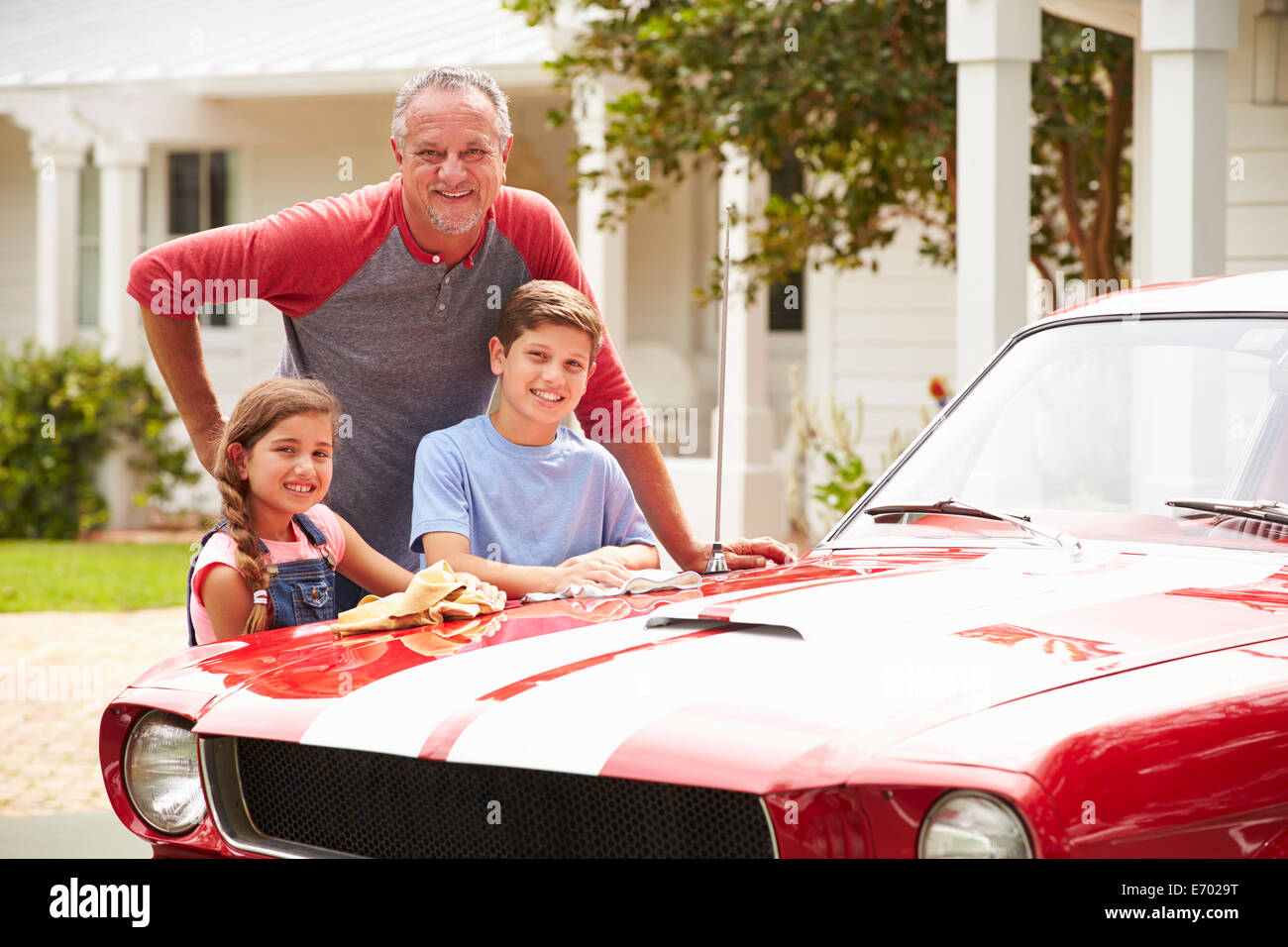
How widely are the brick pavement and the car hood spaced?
13.3 feet

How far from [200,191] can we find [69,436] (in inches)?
137

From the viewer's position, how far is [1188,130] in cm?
683

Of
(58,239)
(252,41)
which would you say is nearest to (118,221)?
(58,239)

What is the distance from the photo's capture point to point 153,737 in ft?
8.11

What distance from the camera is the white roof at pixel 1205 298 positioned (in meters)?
3.11

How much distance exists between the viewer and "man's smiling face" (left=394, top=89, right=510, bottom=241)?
3270 mm

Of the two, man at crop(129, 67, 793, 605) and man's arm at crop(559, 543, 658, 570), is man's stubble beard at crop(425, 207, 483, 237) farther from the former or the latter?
man's arm at crop(559, 543, 658, 570)

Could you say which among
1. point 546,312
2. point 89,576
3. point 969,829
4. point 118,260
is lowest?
point 89,576

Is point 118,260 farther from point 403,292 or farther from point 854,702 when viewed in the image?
point 854,702

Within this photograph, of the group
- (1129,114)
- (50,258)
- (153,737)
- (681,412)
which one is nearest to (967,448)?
(153,737)

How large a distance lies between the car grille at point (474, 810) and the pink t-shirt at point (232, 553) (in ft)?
2.40

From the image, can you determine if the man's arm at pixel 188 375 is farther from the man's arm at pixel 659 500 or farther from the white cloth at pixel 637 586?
the man's arm at pixel 659 500
